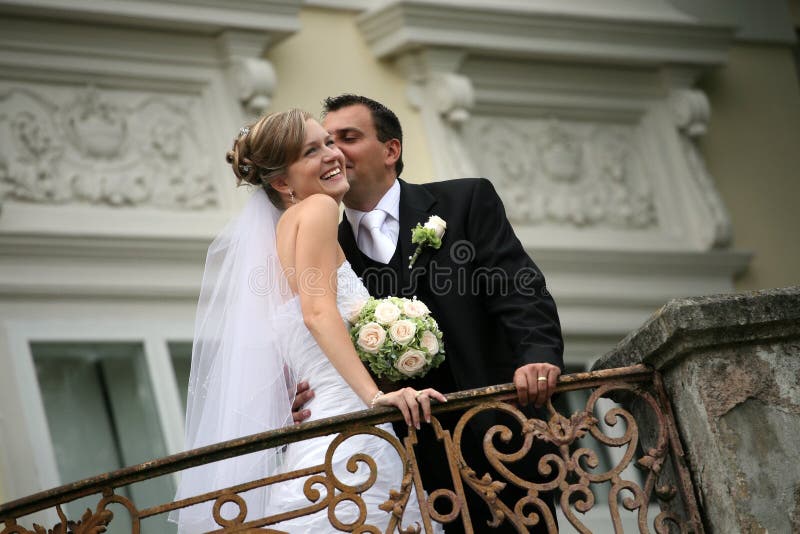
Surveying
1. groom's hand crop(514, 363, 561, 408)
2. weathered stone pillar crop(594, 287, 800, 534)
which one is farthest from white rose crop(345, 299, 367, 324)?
weathered stone pillar crop(594, 287, 800, 534)

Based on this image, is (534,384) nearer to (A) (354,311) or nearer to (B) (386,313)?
(B) (386,313)

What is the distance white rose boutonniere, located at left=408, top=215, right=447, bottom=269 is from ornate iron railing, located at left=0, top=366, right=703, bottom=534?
2.68ft

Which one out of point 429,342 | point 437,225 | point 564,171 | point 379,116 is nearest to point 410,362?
point 429,342

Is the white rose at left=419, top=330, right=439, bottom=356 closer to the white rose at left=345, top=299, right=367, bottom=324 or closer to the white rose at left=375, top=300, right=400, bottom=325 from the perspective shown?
the white rose at left=375, top=300, right=400, bottom=325

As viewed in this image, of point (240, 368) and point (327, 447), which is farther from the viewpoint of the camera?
point (240, 368)

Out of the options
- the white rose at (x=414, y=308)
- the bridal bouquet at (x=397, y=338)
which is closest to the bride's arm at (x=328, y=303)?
the bridal bouquet at (x=397, y=338)

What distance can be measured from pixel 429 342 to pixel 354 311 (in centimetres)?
28

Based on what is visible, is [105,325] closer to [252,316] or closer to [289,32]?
[289,32]

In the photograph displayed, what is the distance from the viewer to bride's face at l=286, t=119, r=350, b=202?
488 cm

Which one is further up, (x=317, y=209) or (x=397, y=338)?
(x=317, y=209)

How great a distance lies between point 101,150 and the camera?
24.0 ft

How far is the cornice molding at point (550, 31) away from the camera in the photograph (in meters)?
8.25

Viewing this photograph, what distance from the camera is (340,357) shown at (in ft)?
14.4

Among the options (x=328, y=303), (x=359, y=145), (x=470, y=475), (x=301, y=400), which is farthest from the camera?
(x=359, y=145)
